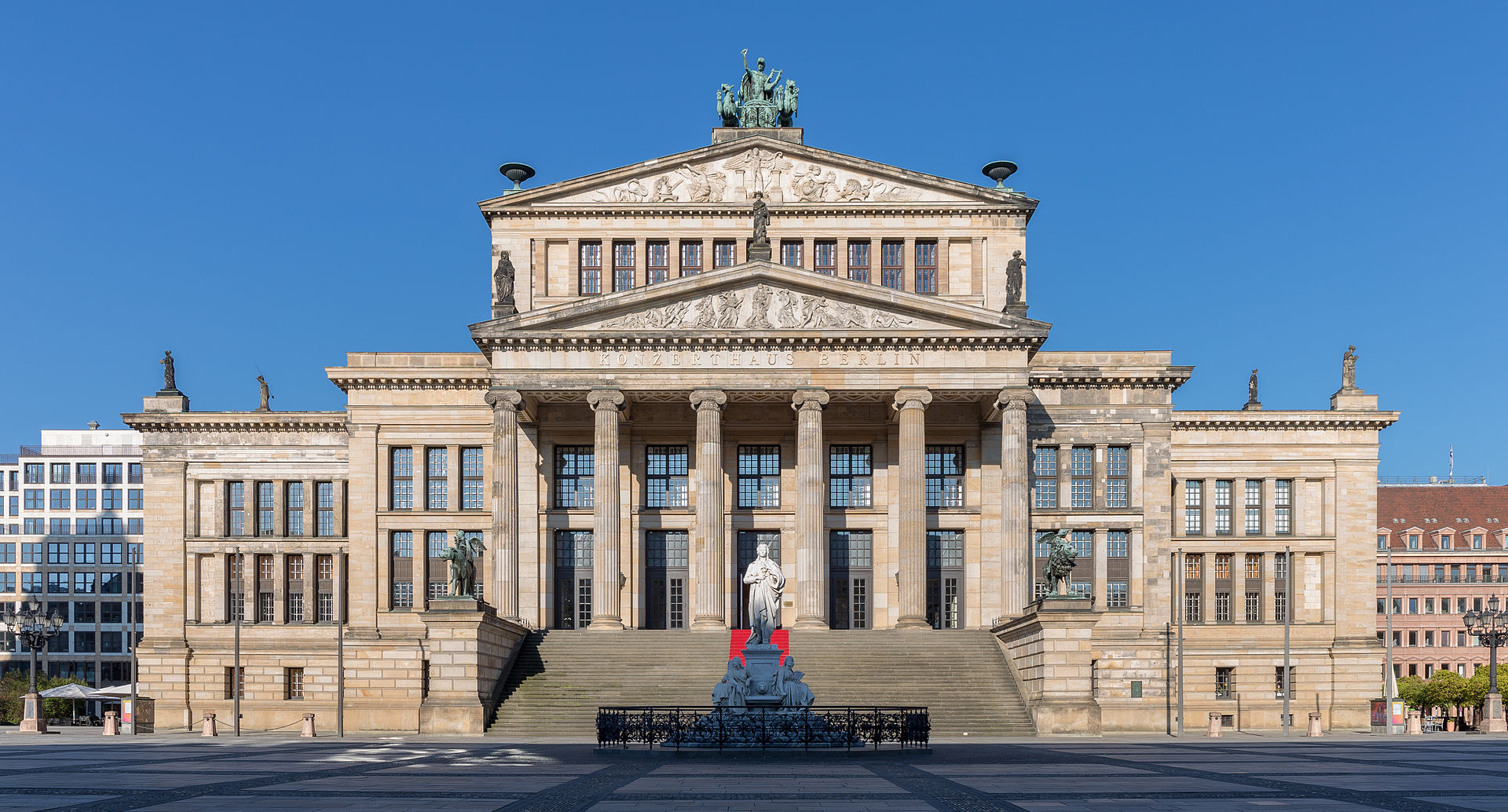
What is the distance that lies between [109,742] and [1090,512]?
40498 mm

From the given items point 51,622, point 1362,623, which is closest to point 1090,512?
point 1362,623

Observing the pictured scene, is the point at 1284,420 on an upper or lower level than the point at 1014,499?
upper

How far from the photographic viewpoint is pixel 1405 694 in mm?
80000

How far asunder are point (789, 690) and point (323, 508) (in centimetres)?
3683

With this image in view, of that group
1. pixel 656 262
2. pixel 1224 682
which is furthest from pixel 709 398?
pixel 1224 682

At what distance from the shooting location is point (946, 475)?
58.4 m

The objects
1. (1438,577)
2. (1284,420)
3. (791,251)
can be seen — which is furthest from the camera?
(1438,577)

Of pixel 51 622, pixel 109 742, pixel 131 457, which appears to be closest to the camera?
pixel 109 742

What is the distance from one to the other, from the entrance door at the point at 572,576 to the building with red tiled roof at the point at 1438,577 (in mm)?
76334

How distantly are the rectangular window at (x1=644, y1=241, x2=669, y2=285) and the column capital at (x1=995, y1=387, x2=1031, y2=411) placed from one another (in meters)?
17.1

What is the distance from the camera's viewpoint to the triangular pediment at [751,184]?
60.4 metres

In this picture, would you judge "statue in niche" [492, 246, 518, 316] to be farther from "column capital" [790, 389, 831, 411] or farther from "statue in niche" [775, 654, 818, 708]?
"statue in niche" [775, 654, 818, 708]

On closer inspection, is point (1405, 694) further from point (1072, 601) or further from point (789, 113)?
point (789, 113)

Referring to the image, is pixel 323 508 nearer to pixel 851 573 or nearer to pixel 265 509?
pixel 265 509
